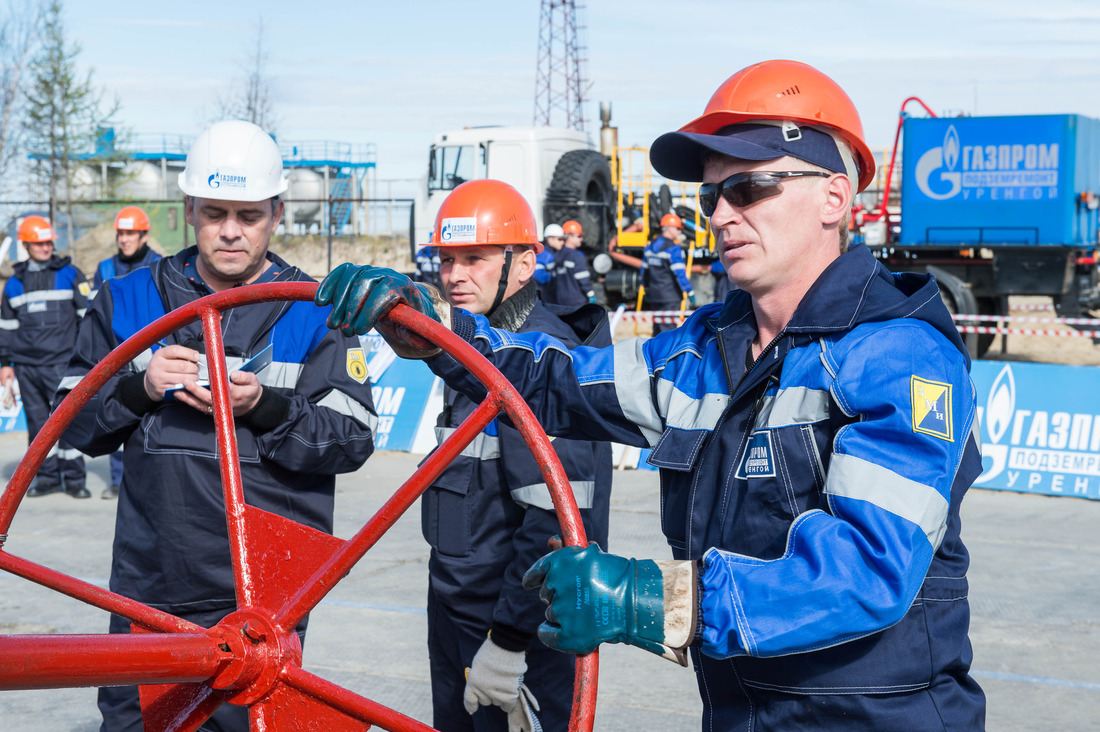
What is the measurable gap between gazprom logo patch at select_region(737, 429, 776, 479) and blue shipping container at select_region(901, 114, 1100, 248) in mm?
12217

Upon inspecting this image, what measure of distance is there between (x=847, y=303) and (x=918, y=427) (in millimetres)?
286

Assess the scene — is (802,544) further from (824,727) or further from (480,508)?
(480,508)

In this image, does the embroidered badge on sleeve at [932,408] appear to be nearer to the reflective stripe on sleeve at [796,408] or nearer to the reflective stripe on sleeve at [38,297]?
the reflective stripe on sleeve at [796,408]

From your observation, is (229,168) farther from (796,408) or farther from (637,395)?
(796,408)

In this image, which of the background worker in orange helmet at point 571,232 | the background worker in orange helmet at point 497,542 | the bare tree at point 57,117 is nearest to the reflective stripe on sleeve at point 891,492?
the background worker in orange helmet at point 497,542

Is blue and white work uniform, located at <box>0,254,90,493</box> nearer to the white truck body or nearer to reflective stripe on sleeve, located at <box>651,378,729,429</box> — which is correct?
reflective stripe on sleeve, located at <box>651,378,729,429</box>

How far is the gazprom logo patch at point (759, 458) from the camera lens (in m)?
1.72

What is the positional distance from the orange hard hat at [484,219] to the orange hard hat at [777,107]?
1.24 meters

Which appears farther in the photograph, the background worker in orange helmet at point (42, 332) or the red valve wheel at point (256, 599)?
the background worker in orange helmet at point (42, 332)

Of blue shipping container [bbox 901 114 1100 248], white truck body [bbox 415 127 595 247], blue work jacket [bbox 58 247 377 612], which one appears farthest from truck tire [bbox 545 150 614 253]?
blue work jacket [bbox 58 247 377 612]

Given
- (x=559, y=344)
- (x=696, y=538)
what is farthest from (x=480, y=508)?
(x=696, y=538)

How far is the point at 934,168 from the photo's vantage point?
13234 millimetres

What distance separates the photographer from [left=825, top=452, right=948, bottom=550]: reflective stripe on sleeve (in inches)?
59.4

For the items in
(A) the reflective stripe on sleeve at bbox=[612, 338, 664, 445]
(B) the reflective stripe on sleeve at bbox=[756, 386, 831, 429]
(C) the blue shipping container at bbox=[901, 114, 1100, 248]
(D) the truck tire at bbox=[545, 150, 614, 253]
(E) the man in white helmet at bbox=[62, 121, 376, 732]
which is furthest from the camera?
(D) the truck tire at bbox=[545, 150, 614, 253]
